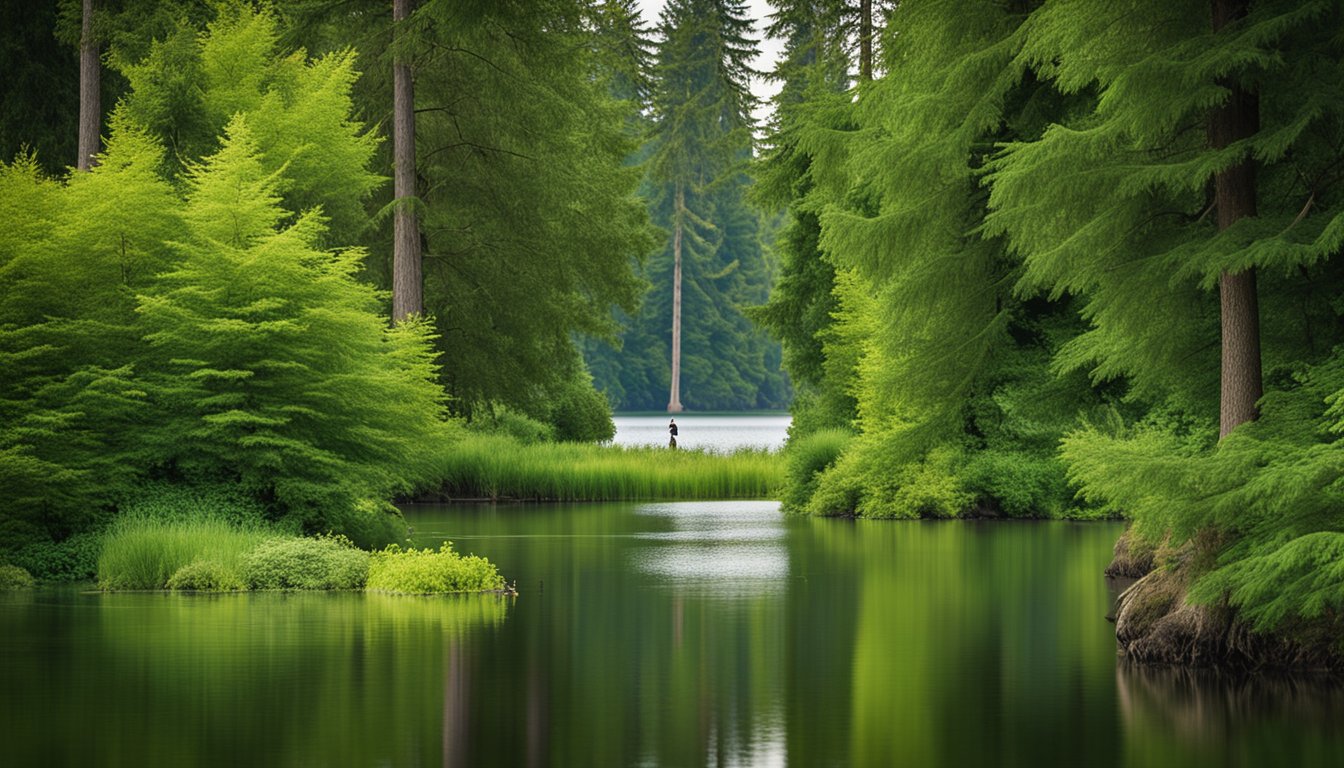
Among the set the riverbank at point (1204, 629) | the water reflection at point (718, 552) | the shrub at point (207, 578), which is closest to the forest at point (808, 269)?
the riverbank at point (1204, 629)

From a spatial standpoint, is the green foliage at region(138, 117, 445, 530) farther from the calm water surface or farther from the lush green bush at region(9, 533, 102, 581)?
the calm water surface

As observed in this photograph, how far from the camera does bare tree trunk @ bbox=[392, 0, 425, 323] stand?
32656 millimetres

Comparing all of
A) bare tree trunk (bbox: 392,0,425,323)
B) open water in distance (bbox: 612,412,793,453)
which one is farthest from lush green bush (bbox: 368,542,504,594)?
open water in distance (bbox: 612,412,793,453)

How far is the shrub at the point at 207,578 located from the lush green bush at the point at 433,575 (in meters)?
1.48

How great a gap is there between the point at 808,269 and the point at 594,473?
6.38m

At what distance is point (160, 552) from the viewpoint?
20.2 metres

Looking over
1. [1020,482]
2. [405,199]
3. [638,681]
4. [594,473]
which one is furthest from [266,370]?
[594,473]

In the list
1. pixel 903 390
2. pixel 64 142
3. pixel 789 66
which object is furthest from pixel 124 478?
pixel 789 66

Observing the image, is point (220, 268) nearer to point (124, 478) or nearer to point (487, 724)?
point (124, 478)

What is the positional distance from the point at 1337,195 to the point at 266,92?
805 inches

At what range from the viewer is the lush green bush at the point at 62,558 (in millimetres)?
20922

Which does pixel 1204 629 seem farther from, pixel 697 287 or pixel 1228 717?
pixel 697 287

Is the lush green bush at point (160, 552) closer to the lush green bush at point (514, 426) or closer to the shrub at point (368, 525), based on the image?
the shrub at point (368, 525)

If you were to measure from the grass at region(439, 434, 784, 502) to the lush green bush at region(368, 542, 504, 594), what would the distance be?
55.7ft
